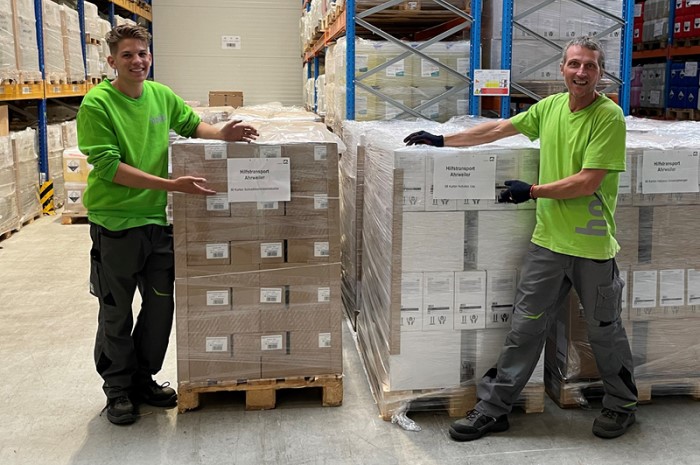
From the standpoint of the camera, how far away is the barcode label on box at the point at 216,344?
12.6 feet

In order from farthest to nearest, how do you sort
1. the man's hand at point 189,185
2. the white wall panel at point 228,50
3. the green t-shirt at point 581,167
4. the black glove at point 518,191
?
the white wall panel at point 228,50 → the man's hand at point 189,185 → the black glove at point 518,191 → the green t-shirt at point 581,167

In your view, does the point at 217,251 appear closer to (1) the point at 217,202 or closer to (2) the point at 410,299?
(1) the point at 217,202

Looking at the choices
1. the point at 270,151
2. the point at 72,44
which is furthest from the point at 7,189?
the point at 270,151

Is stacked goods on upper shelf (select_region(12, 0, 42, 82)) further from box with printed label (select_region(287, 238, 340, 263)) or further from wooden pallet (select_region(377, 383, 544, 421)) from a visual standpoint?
wooden pallet (select_region(377, 383, 544, 421))

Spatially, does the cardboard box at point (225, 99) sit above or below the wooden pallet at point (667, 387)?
above

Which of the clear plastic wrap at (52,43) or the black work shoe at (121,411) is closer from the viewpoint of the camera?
the black work shoe at (121,411)

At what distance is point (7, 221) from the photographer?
27.4 ft

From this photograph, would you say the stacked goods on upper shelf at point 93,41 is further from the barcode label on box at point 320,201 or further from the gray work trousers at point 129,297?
the barcode label on box at point 320,201

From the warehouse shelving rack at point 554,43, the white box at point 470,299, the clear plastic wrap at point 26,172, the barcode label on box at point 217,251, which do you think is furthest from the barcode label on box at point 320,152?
the clear plastic wrap at point 26,172

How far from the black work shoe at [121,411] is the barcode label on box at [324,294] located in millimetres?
1145

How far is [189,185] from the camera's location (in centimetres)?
350

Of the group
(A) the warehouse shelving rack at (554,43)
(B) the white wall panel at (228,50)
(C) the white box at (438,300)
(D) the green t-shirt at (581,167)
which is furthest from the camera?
(B) the white wall panel at (228,50)

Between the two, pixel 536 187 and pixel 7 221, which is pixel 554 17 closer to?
pixel 536 187

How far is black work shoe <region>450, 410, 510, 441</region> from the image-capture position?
3.58 meters
